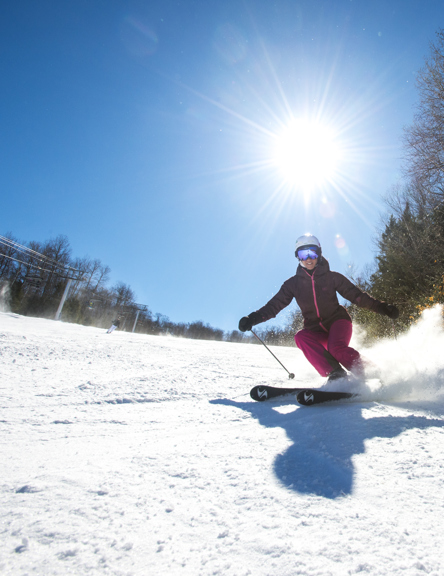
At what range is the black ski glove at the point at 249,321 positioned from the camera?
11.3 feet

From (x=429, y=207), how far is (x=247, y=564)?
13.5 meters

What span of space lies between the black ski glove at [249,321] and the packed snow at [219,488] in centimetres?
116

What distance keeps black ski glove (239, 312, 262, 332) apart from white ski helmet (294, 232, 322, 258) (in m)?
0.86

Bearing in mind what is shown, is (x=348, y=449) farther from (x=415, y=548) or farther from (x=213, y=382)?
(x=213, y=382)

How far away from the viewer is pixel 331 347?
10.2 feet

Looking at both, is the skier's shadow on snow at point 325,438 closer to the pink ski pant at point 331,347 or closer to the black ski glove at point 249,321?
the pink ski pant at point 331,347

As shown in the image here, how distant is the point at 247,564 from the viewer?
71 cm

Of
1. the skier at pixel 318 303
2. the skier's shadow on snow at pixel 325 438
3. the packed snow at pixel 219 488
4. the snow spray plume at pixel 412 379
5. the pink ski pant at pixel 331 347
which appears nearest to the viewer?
the packed snow at pixel 219 488

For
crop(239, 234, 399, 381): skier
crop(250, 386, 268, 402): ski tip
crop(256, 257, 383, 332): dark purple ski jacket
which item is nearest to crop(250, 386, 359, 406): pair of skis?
crop(250, 386, 268, 402): ski tip

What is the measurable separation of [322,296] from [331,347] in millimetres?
599

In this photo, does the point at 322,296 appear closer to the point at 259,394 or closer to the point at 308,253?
the point at 308,253

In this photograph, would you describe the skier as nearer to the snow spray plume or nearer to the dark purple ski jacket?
the dark purple ski jacket

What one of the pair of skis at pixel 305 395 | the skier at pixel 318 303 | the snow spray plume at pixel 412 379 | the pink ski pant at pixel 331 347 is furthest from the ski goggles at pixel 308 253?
the pair of skis at pixel 305 395

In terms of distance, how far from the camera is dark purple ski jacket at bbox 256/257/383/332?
3.42 m
